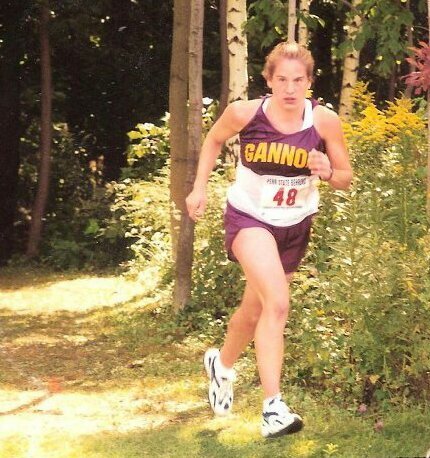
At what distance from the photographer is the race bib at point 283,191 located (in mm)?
5637

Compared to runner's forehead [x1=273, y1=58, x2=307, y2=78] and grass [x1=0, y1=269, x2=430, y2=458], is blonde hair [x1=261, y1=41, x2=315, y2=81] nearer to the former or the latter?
runner's forehead [x1=273, y1=58, x2=307, y2=78]

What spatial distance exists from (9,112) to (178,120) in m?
6.40

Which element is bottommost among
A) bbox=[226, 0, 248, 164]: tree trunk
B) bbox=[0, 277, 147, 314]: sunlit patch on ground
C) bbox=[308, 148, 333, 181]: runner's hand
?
bbox=[0, 277, 147, 314]: sunlit patch on ground

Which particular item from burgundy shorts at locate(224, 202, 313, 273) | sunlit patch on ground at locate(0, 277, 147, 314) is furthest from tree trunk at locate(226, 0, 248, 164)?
burgundy shorts at locate(224, 202, 313, 273)

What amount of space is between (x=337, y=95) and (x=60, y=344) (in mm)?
12412

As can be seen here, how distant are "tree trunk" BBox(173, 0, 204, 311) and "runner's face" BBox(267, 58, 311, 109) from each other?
3970 mm

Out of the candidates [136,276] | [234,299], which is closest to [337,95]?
[136,276]

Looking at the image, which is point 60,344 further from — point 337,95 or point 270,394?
point 337,95

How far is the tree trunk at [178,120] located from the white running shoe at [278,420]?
A: 20.1 feet

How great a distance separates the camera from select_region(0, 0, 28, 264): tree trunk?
16750mm

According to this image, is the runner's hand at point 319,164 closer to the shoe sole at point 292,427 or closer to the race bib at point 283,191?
the race bib at point 283,191

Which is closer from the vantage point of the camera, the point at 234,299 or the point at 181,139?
the point at 234,299

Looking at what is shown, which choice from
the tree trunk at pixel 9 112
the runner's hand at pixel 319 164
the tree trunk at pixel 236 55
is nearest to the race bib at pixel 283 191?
the runner's hand at pixel 319 164

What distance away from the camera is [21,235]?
20.0 m
